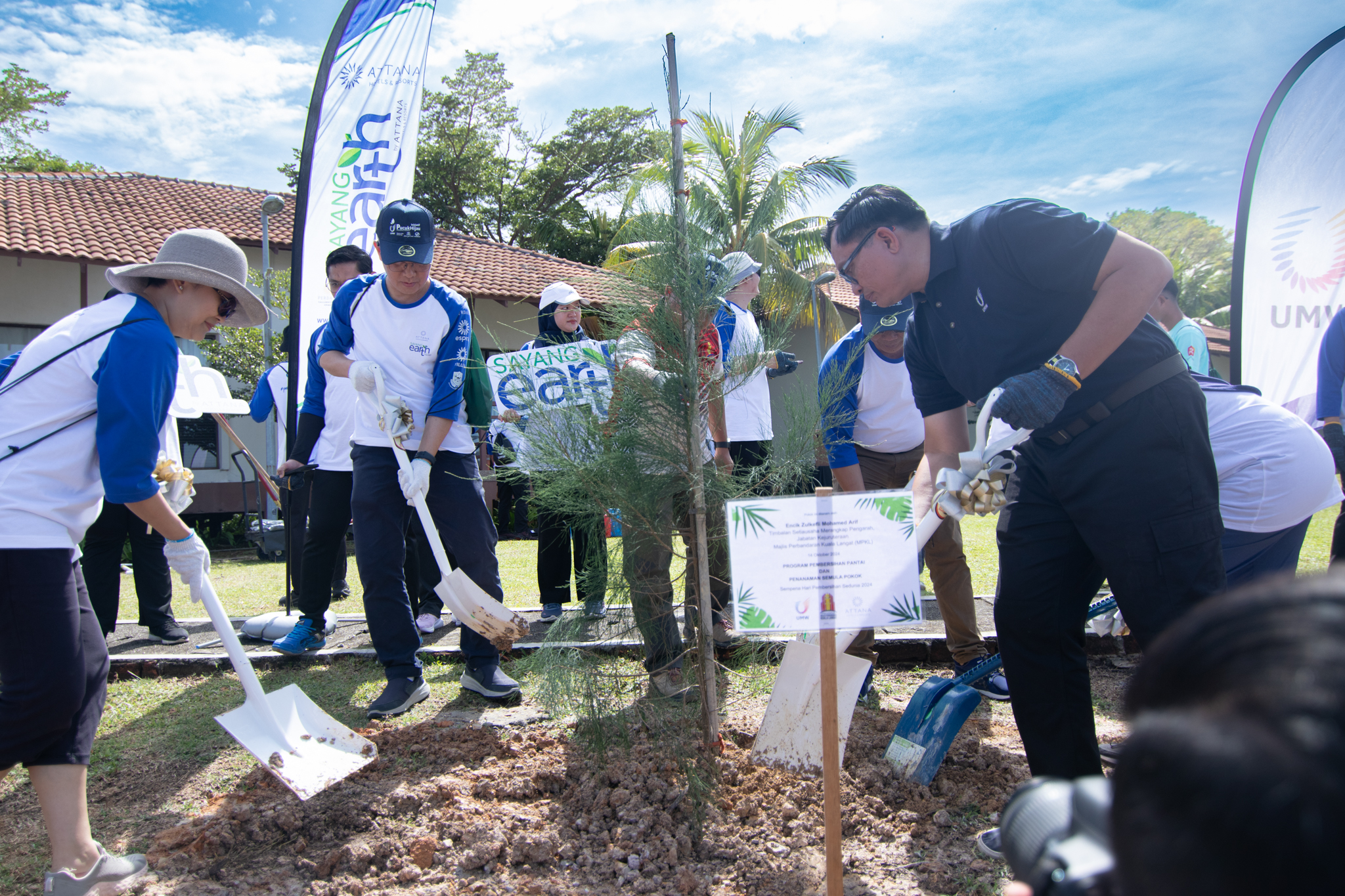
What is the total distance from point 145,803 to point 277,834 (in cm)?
70

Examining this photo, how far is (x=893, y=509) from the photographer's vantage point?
74.7 inches

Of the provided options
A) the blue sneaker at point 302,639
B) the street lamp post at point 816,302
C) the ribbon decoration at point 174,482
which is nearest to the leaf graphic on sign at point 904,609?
the street lamp post at point 816,302

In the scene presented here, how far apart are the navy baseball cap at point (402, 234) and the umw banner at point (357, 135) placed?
8.62ft

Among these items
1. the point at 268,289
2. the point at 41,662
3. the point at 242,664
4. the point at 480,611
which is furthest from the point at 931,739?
the point at 268,289

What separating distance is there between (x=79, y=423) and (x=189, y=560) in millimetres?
596

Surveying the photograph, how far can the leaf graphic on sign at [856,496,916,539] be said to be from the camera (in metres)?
1.89

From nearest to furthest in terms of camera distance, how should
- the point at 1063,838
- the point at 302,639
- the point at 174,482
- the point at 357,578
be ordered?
the point at 1063,838, the point at 174,482, the point at 302,639, the point at 357,578

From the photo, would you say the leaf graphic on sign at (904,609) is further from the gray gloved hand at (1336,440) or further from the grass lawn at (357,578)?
the grass lawn at (357,578)

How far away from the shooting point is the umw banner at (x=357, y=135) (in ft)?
19.5

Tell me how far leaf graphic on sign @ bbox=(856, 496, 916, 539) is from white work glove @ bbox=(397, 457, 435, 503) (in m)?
2.09

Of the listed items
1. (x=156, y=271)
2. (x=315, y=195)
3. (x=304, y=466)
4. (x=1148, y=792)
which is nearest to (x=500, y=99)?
(x=315, y=195)

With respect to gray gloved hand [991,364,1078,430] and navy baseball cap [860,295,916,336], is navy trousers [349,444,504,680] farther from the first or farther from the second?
gray gloved hand [991,364,1078,430]

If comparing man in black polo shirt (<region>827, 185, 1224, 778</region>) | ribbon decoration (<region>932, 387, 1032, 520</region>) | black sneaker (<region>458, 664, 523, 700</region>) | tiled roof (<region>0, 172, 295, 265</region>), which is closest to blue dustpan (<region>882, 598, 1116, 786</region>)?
man in black polo shirt (<region>827, 185, 1224, 778</region>)

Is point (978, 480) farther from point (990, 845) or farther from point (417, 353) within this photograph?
point (417, 353)
